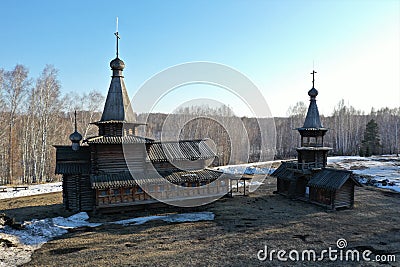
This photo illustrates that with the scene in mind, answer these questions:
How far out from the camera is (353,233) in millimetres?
13609

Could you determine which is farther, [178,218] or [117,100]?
[117,100]

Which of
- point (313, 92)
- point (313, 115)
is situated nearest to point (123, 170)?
point (313, 115)

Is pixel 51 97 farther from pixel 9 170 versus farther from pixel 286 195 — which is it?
pixel 286 195

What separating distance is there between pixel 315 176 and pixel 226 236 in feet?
36.5

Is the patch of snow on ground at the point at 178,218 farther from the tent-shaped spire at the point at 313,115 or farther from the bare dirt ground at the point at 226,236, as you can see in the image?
the tent-shaped spire at the point at 313,115

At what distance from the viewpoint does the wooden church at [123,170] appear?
17.4m

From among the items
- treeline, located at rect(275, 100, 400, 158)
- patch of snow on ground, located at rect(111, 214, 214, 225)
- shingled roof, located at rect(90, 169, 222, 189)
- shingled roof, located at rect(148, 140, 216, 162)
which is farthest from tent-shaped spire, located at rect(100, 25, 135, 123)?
treeline, located at rect(275, 100, 400, 158)

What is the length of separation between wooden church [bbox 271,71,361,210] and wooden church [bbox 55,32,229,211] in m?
6.46

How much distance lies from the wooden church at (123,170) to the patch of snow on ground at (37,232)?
5.35 ft

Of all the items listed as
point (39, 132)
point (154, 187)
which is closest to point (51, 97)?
point (39, 132)

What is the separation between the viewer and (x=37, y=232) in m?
13.4

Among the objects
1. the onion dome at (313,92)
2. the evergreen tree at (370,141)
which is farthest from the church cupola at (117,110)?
the evergreen tree at (370,141)

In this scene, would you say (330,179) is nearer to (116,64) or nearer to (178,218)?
(178,218)

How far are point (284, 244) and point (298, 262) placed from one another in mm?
1782
